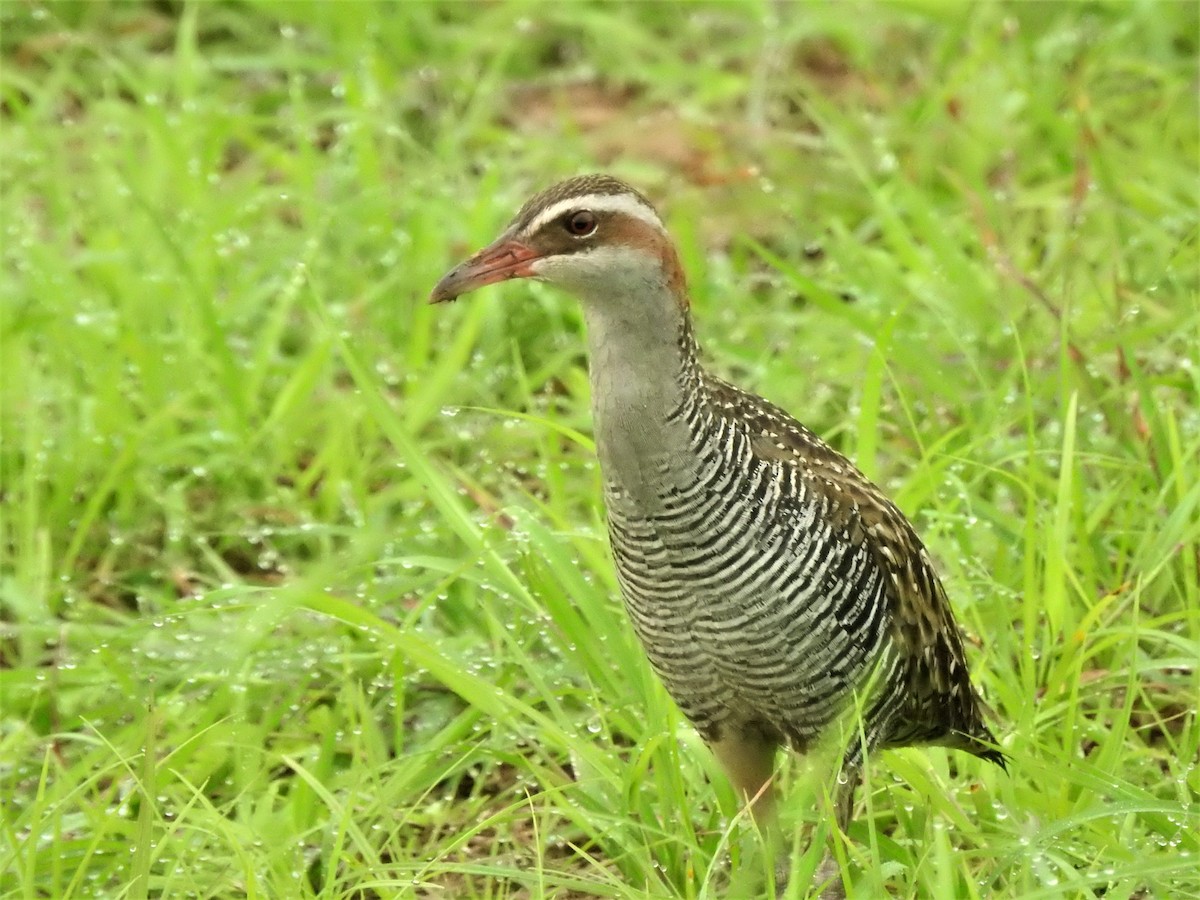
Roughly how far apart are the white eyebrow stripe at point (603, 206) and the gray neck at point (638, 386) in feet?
0.40

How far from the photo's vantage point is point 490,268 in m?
3.19

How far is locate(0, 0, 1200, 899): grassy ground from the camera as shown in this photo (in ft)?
11.2

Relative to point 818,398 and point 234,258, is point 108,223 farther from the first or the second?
point 818,398

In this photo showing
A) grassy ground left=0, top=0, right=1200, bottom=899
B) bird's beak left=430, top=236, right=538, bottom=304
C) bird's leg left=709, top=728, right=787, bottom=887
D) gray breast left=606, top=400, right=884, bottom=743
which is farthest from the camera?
grassy ground left=0, top=0, right=1200, bottom=899

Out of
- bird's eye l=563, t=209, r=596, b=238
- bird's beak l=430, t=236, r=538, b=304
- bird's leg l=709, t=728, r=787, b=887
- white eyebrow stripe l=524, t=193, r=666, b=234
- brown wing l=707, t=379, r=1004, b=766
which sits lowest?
bird's leg l=709, t=728, r=787, b=887

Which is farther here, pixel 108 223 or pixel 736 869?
pixel 108 223

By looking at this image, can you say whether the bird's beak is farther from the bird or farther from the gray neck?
the gray neck

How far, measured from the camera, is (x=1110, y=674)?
3.58 meters

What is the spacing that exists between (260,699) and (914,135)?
9.70 ft

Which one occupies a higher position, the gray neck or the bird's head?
the bird's head

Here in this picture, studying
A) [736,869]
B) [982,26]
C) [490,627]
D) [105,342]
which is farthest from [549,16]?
[736,869]

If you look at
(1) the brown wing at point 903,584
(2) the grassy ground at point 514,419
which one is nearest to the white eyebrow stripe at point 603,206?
(1) the brown wing at point 903,584

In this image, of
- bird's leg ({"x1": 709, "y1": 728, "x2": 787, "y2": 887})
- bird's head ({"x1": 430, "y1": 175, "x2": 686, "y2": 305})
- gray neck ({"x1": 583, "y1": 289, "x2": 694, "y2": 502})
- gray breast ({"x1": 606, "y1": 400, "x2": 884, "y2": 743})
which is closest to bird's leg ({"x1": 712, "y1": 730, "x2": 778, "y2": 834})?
bird's leg ({"x1": 709, "y1": 728, "x2": 787, "y2": 887})

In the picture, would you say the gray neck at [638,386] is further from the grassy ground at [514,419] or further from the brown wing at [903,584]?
the grassy ground at [514,419]
